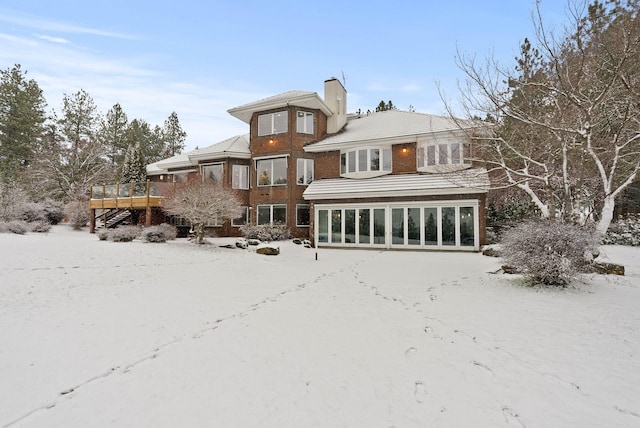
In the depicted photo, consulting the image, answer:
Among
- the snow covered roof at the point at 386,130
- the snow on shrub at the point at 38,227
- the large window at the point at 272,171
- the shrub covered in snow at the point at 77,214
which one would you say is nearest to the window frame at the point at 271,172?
the large window at the point at 272,171

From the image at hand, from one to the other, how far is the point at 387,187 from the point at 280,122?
29.0 feet

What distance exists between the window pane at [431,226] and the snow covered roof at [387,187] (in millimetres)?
1006

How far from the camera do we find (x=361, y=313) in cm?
598

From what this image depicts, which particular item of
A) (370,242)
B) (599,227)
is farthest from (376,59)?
(599,227)

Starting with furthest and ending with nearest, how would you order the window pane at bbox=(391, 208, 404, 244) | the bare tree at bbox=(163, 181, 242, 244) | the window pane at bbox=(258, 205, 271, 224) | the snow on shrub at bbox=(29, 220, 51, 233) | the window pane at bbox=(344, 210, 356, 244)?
the window pane at bbox=(258, 205, 271, 224) < the window pane at bbox=(344, 210, 356, 244) < the window pane at bbox=(391, 208, 404, 244) < the snow on shrub at bbox=(29, 220, 51, 233) < the bare tree at bbox=(163, 181, 242, 244)

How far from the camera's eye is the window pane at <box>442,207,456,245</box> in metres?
15.9

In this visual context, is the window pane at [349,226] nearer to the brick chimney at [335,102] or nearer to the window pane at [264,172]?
the window pane at [264,172]

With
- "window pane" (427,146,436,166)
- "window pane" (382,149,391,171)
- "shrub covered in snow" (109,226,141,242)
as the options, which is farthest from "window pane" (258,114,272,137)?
"window pane" (427,146,436,166)

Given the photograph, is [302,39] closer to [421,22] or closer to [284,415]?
[421,22]

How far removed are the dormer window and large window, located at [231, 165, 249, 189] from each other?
1183 centimetres

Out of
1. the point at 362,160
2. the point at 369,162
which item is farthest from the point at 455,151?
the point at 362,160

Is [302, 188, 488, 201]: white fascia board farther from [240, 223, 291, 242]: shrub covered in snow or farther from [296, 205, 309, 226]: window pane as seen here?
[240, 223, 291, 242]: shrub covered in snow

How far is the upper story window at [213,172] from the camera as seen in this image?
21.7 meters

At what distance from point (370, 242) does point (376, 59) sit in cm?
1411
